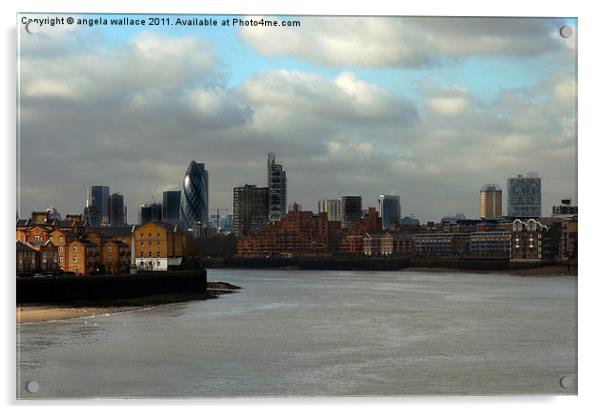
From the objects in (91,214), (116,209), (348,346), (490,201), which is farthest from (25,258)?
(490,201)

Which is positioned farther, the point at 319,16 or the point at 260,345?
the point at 260,345

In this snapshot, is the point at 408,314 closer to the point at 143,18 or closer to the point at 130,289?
the point at 130,289

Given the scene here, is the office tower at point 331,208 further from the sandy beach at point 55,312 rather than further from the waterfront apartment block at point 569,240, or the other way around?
the sandy beach at point 55,312

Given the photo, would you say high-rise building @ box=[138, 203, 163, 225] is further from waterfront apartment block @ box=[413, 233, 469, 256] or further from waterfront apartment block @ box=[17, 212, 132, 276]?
waterfront apartment block @ box=[413, 233, 469, 256]

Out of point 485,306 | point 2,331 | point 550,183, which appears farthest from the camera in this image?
point 485,306
